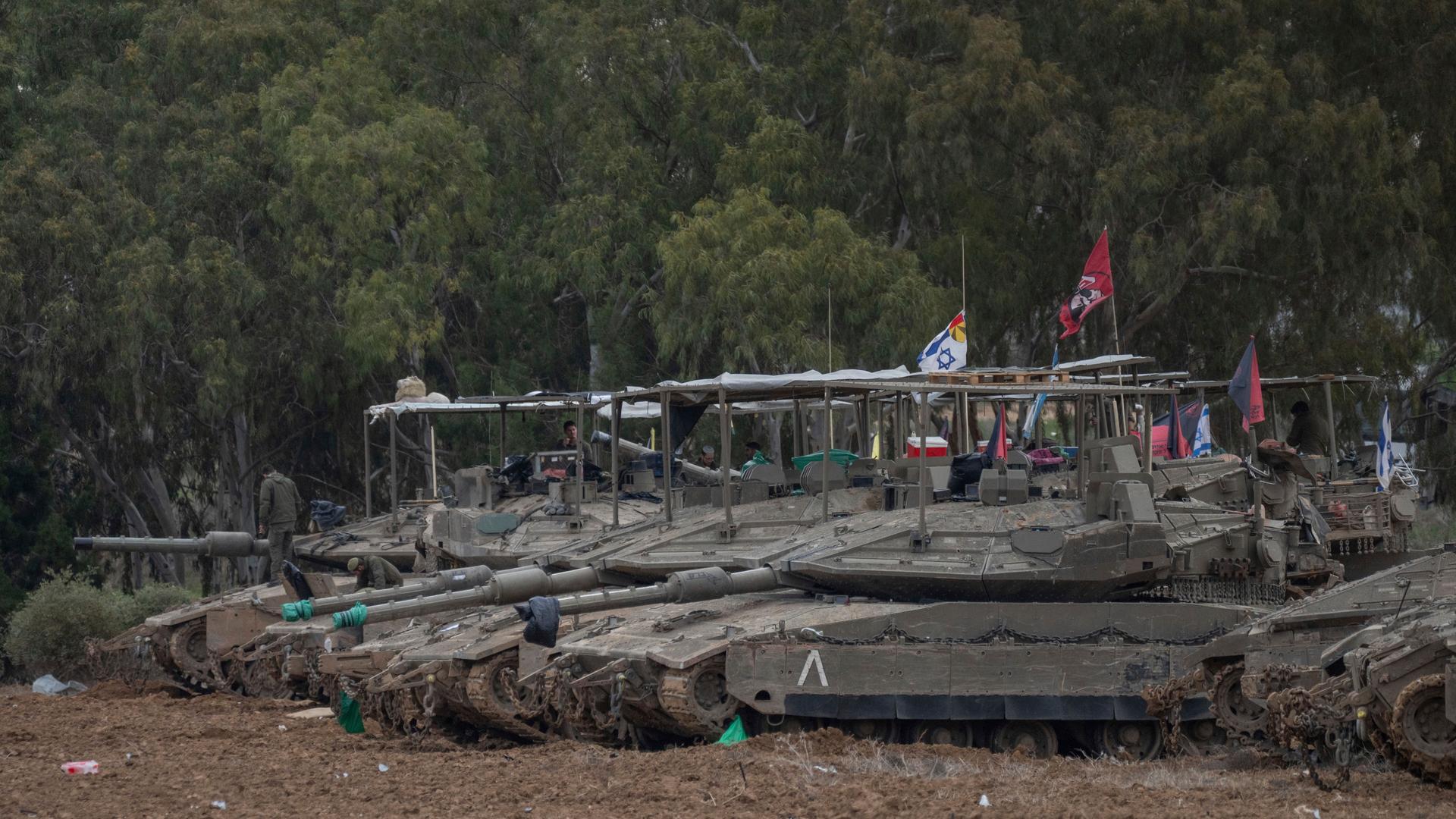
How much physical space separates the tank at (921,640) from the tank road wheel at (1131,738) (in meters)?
0.02

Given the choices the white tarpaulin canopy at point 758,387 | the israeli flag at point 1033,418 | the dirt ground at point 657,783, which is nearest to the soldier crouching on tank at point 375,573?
the white tarpaulin canopy at point 758,387

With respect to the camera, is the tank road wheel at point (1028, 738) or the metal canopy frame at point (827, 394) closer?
the tank road wheel at point (1028, 738)

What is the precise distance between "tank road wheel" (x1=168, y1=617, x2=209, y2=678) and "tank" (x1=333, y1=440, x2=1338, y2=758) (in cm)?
585

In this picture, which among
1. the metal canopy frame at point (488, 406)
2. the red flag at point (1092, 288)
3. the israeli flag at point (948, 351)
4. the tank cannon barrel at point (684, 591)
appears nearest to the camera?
the tank cannon barrel at point (684, 591)

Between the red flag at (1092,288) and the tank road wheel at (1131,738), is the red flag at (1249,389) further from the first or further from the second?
the tank road wheel at (1131,738)

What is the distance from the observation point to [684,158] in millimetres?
36406

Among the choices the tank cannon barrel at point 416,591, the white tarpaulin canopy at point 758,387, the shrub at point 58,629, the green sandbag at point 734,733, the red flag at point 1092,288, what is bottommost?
the shrub at point 58,629

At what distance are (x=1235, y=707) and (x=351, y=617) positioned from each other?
6.96 meters

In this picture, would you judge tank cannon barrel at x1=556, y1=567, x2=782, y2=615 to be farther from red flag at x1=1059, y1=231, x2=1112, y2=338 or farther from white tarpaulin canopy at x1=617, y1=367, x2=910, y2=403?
red flag at x1=1059, y1=231, x2=1112, y2=338

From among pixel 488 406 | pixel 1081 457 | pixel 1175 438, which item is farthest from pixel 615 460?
pixel 1175 438

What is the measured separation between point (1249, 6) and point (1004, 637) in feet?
68.7

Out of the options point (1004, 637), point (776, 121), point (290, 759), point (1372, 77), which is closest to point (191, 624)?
point (290, 759)

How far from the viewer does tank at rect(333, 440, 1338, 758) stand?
14.5 m

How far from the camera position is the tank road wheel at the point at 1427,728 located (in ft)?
36.4
